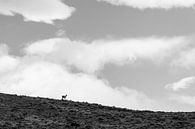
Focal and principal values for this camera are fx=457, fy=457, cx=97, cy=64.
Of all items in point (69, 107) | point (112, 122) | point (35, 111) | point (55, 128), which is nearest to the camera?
point (55, 128)

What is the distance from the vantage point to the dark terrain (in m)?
31.3

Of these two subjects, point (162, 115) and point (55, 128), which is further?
point (162, 115)

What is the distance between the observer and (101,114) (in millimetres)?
35375

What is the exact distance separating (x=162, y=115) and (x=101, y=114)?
489 centimetres

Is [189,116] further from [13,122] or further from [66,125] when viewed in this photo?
[13,122]

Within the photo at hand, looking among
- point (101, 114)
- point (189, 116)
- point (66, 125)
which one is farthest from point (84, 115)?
point (189, 116)

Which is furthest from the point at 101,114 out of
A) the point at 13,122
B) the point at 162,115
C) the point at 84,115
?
the point at 13,122

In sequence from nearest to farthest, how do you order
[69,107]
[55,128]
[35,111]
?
[55,128], [35,111], [69,107]

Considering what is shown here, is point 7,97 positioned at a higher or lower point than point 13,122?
higher

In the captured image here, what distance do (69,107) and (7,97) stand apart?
5.86m

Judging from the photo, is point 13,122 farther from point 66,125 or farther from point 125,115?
point 125,115

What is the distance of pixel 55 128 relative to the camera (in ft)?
99.3

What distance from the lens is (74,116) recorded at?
34.1m

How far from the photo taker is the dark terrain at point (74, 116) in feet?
103
